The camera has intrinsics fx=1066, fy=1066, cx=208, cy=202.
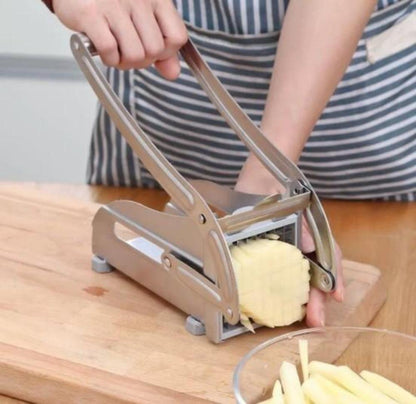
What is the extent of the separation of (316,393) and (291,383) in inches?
1.5

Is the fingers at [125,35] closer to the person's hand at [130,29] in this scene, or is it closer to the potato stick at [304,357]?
the person's hand at [130,29]

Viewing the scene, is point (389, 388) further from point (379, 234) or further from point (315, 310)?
point (379, 234)

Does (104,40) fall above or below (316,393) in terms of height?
above

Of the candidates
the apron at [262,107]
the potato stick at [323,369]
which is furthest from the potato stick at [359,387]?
the apron at [262,107]

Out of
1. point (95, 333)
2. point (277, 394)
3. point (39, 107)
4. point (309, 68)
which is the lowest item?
point (39, 107)

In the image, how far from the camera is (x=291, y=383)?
0.83 metres

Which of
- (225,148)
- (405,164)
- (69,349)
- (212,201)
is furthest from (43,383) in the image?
(405,164)

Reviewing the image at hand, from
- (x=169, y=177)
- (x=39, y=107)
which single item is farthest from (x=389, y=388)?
(x=39, y=107)

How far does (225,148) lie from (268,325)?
47 cm

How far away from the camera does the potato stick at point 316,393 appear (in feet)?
2.57

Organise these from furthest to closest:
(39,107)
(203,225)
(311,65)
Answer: (39,107)
(311,65)
(203,225)

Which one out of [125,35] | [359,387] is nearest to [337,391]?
[359,387]

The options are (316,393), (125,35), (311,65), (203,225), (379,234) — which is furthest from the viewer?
(379,234)

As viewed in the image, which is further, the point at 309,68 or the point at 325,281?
the point at 309,68
